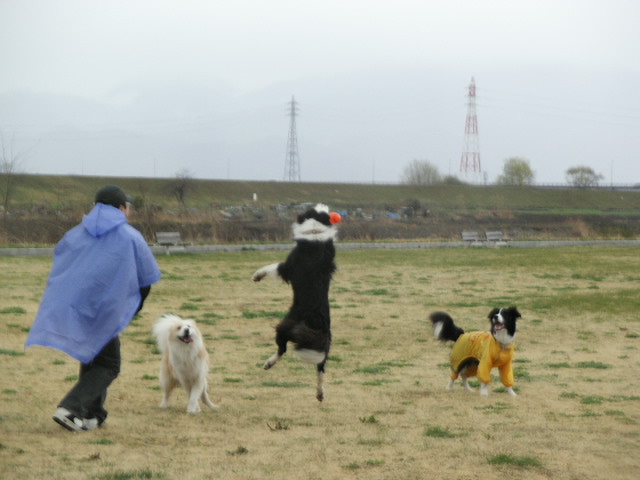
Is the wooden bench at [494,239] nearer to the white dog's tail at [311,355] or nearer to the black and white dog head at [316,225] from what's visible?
the black and white dog head at [316,225]

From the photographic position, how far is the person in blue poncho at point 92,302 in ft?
22.0

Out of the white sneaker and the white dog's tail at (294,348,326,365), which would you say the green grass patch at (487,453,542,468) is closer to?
the white dog's tail at (294,348,326,365)

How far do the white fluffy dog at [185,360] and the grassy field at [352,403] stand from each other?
0.70 feet

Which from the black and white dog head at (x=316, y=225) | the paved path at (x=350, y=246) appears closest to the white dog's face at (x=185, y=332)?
the black and white dog head at (x=316, y=225)

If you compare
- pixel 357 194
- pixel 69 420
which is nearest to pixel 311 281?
pixel 69 420

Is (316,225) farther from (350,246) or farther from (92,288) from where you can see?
(350,246)

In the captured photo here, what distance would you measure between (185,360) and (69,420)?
133 cm

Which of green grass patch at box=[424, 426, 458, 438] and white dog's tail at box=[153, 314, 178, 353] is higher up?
white dog's tail at box=[153, 314, 178, 353]

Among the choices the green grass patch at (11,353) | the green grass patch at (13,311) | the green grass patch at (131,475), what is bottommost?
the green grass patch at (11,353)

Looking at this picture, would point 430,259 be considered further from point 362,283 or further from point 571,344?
point 571,344

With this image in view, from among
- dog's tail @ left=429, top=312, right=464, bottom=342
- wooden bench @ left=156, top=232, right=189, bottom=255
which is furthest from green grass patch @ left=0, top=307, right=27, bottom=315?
wooden bench @ left=156, top=232, right=189, bottom=255

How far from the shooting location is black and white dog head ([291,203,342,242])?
26.1 feet

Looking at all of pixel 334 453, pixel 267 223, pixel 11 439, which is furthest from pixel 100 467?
pixel 267 223

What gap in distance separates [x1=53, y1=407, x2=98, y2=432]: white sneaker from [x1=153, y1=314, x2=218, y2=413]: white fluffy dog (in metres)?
1.17
